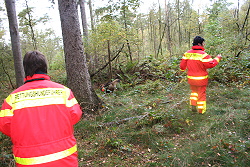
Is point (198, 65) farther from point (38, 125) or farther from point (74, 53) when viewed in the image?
point (38, 125)

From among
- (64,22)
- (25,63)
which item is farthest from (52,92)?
(64,22)

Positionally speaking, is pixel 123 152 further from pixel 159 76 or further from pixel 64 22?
pixel 159 76

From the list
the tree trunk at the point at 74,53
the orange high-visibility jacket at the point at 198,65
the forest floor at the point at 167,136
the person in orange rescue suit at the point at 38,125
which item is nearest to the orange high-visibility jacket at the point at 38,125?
the person in orange rescue suit at the point at 38,125

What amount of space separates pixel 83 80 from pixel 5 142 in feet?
8.64

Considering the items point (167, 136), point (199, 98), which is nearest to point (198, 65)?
point (199, 98)

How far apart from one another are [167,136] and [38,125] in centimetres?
331

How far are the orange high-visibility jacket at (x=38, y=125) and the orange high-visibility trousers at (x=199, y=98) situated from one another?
4462 millimetres

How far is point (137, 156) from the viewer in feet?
11.8

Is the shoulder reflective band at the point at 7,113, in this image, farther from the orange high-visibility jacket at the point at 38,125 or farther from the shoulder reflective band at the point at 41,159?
the shoulder reflective band at the point at 41,159

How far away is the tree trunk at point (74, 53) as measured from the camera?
17.3 ft

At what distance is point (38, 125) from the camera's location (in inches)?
69.9

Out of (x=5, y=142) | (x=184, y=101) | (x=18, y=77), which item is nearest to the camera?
(x=5, y=142)

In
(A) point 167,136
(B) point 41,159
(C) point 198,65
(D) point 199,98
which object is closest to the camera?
(B) point 41,159

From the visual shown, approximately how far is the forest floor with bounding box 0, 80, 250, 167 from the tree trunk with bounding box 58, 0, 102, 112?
2.75 feet
